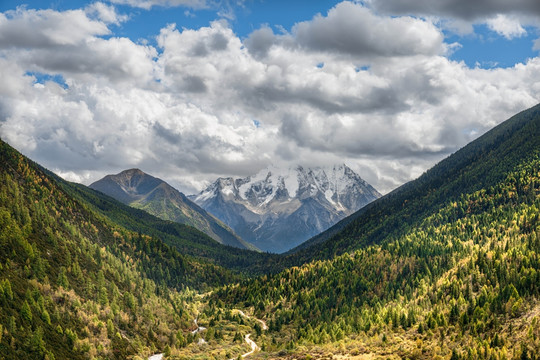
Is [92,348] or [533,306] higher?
[533,306]

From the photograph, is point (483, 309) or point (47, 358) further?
point (483, 309)

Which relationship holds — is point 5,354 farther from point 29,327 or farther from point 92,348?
point 92,348

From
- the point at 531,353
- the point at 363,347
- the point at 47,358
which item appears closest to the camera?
the point at 531,353

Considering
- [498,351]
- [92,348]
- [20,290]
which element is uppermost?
[20,290]

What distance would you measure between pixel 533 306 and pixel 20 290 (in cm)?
22690

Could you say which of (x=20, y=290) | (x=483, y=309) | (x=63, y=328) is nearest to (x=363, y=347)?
(x=483, y=309)

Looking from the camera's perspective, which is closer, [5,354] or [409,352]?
A: [5,354]

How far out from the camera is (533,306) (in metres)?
188

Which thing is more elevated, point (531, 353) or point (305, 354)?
point (531, 353)

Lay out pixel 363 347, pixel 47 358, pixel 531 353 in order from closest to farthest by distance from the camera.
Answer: pixel 531 353 < pixel 47 358 < pixel 363 347

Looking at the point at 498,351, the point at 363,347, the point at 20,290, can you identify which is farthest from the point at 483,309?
the point at 20,290

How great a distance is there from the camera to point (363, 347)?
187500 mm

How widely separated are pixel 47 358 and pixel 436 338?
158882 millimetres

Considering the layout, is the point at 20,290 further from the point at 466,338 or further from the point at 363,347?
the point at 466,338
